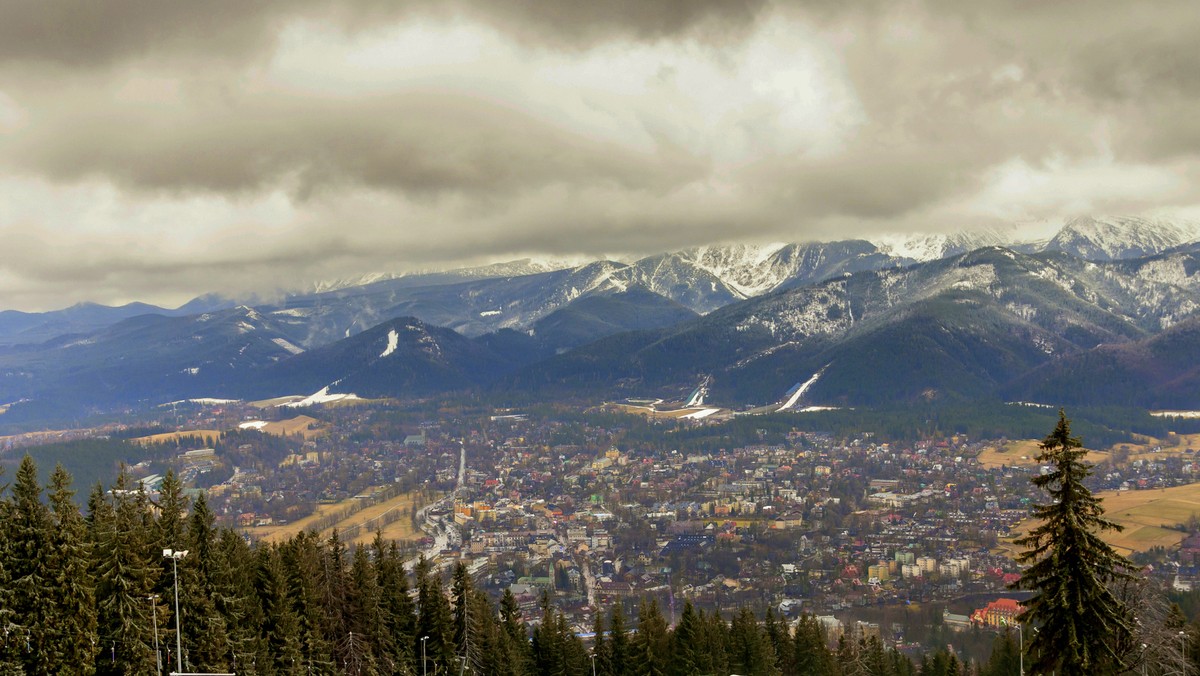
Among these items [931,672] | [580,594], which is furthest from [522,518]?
[931,672]

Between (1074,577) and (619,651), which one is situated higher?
(1074,577)

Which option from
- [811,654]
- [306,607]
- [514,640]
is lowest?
[811,654]

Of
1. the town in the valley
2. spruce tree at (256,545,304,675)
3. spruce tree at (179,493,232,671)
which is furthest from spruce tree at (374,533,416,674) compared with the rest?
the town in the valley

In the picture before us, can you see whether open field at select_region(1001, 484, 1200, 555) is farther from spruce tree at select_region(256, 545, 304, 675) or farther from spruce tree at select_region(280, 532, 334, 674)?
spruce tree at select_region(256, 545, 304, 675)

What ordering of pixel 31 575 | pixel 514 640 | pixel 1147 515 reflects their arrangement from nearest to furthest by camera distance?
pixel 31 575 → pixel 514 640 → pixel 1147 515

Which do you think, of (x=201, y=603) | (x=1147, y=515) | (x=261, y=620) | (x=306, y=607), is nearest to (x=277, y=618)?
(x=261, y=620)

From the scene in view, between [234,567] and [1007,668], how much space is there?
5094 cm

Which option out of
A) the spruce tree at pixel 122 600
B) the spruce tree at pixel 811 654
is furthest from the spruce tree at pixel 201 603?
the spruce tree at pixel 811 654

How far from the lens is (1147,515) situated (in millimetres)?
137625

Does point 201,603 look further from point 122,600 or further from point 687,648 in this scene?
point 687,648

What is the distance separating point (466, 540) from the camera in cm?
14712

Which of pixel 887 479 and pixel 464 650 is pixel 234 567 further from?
pixel 887 479

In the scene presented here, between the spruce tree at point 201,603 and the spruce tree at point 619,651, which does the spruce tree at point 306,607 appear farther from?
the spruce tree at point 619,651

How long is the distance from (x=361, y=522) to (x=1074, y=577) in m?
151
